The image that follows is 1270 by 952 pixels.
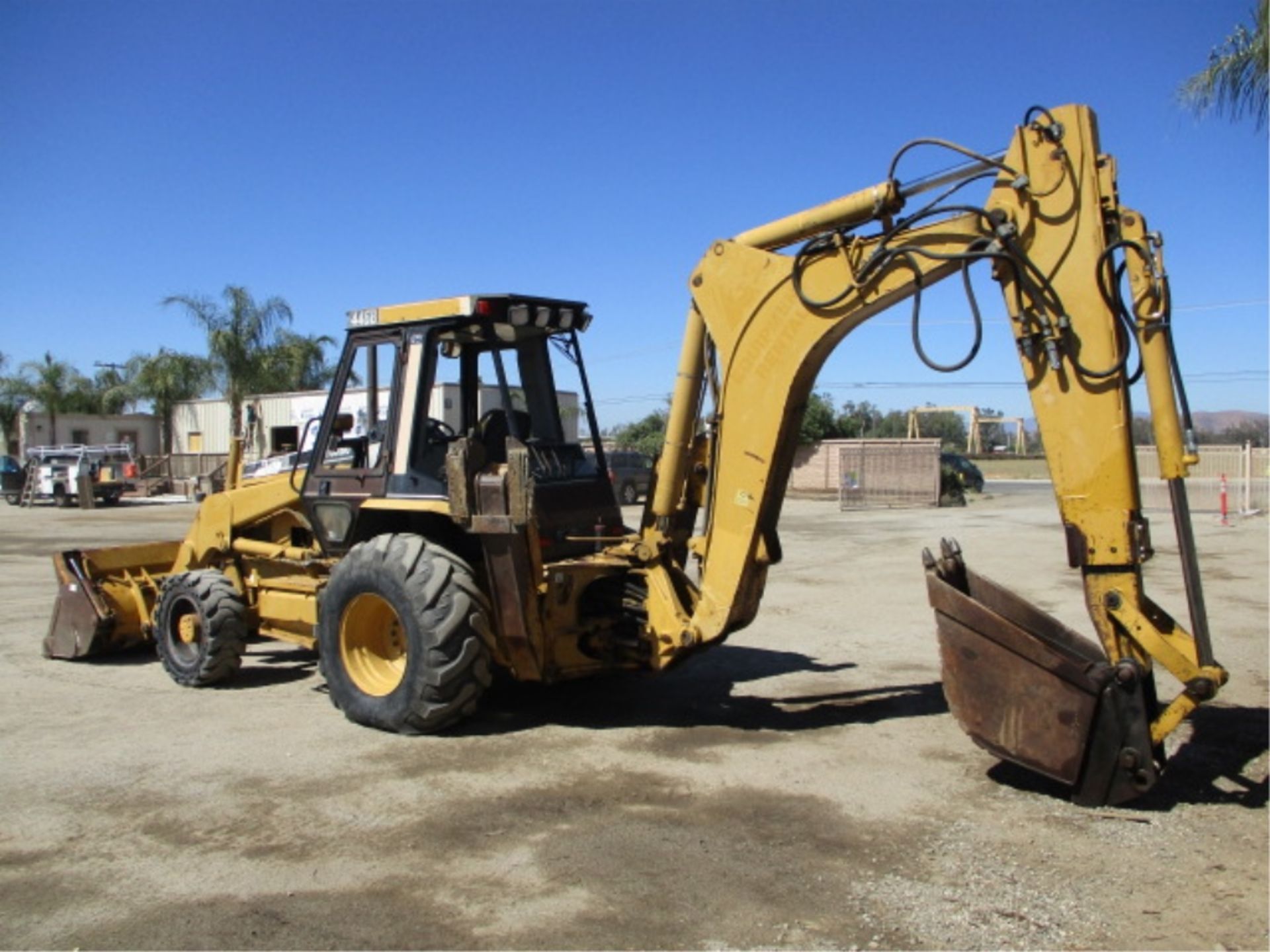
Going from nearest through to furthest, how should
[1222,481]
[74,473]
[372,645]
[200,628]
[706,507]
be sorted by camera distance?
1. [706,507]
2. [372,645]
3. [200,628]
4. [1222,481]
5. [74,473]

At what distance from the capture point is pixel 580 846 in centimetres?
462

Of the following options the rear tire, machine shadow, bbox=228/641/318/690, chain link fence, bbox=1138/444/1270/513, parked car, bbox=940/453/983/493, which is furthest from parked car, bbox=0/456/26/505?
chain link fence, bbox=1138/444/1270/513

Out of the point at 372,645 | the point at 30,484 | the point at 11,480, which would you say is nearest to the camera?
the point at 372,645

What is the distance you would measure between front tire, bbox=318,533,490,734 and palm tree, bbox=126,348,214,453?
1399 inches

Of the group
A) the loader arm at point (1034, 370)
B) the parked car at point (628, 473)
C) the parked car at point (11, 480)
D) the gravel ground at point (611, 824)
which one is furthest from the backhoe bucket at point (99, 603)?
the parked car at point (11, 480)

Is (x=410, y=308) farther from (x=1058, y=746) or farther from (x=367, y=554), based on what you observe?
(x=1058, y=746)

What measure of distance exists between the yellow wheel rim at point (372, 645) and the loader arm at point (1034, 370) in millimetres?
1810

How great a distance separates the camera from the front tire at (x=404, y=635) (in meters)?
6.07

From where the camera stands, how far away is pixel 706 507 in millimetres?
6391

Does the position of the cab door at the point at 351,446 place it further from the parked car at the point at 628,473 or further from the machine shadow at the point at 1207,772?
the parked car at the point at 628,473

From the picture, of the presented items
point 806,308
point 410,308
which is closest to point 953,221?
point 806,308

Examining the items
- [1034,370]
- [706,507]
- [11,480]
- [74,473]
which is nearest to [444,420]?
[706,507]

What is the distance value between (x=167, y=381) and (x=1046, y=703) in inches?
1666

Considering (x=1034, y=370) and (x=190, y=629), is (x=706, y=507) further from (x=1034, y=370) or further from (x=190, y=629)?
(x=190, y=629)
